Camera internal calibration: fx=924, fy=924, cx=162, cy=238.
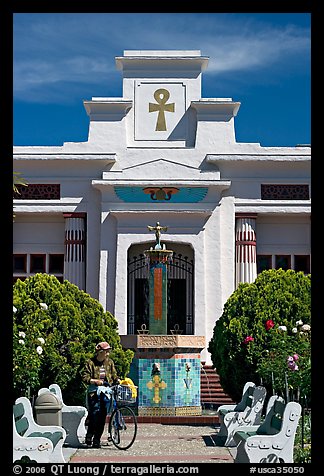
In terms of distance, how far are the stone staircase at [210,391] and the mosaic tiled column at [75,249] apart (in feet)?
17.2

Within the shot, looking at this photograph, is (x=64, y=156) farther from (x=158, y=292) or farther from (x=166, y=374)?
(x=166, y=374)

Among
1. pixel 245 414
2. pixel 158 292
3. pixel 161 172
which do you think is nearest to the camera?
pixel 245 414

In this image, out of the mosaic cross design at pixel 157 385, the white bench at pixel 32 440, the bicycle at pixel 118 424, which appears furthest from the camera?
the mosaic cross design at pixel 157 385

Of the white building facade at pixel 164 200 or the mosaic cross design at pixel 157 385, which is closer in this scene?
the mosaic cross design at pixel 157 385

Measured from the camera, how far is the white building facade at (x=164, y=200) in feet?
99.1

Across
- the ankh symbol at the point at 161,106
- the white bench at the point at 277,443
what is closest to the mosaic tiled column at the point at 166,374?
the white bench at the point at 277,443

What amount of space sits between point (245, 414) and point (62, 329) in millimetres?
5837

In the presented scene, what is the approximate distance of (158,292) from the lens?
77.8 ft

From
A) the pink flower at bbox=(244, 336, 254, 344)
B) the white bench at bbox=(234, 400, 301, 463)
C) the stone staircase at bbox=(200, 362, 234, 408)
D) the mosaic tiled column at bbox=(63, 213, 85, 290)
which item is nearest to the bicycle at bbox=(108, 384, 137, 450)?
the white bench at bbox=(234, 400, 301, 463)

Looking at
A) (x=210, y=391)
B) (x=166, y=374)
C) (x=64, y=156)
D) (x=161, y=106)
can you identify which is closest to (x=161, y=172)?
(x=161, y=106)

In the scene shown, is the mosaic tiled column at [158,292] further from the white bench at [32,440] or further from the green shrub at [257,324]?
the white bench at [32,440]

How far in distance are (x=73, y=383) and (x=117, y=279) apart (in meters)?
10.2
